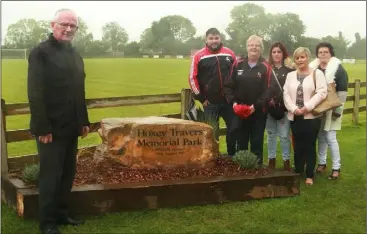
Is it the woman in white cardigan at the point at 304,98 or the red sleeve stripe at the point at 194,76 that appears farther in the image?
the red sleeve stripe at the point at 194,76

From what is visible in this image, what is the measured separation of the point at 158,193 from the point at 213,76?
2.07 m

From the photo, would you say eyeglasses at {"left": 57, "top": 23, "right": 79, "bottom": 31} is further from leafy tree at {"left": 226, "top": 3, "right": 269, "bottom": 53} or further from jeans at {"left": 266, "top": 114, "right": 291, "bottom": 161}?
leafy tree at {"left": 226, "top": 3, "right": 269, "bottom": 53}

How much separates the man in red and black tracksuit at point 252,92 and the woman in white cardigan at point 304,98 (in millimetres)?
300

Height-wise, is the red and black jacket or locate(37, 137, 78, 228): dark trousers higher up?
the red and black jacket

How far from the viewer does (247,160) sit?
5.97 meters

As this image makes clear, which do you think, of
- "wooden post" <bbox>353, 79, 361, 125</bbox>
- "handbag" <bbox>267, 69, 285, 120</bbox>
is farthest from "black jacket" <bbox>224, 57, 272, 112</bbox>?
"wooden post" <bbox>353, 79, 361, 125</bbox>

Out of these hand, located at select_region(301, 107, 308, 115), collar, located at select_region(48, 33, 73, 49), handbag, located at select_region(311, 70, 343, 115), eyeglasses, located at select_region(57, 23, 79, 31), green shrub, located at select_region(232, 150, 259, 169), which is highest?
eyeglasses, located at select_region(57, 23, 79, 31)

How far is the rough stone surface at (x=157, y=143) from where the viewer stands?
18.7ft

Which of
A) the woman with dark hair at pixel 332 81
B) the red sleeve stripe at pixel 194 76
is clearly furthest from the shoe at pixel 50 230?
the woman with dark hair at pixel 332 81

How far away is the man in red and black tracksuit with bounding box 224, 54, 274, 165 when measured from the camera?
616 cm

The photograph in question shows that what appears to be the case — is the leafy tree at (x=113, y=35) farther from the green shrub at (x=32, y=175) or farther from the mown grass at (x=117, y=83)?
the green shrub at (x=32, y=175)

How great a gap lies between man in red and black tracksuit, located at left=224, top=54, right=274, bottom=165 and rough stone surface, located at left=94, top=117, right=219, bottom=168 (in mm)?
584

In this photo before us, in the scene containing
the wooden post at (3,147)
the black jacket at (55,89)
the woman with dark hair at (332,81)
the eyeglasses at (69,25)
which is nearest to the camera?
the black jacket at (55,89)

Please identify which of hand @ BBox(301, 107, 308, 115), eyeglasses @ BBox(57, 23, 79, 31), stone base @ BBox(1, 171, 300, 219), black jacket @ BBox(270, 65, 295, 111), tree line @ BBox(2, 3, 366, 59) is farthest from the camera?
tree line @ BBox(2, 3, 366, 59)
